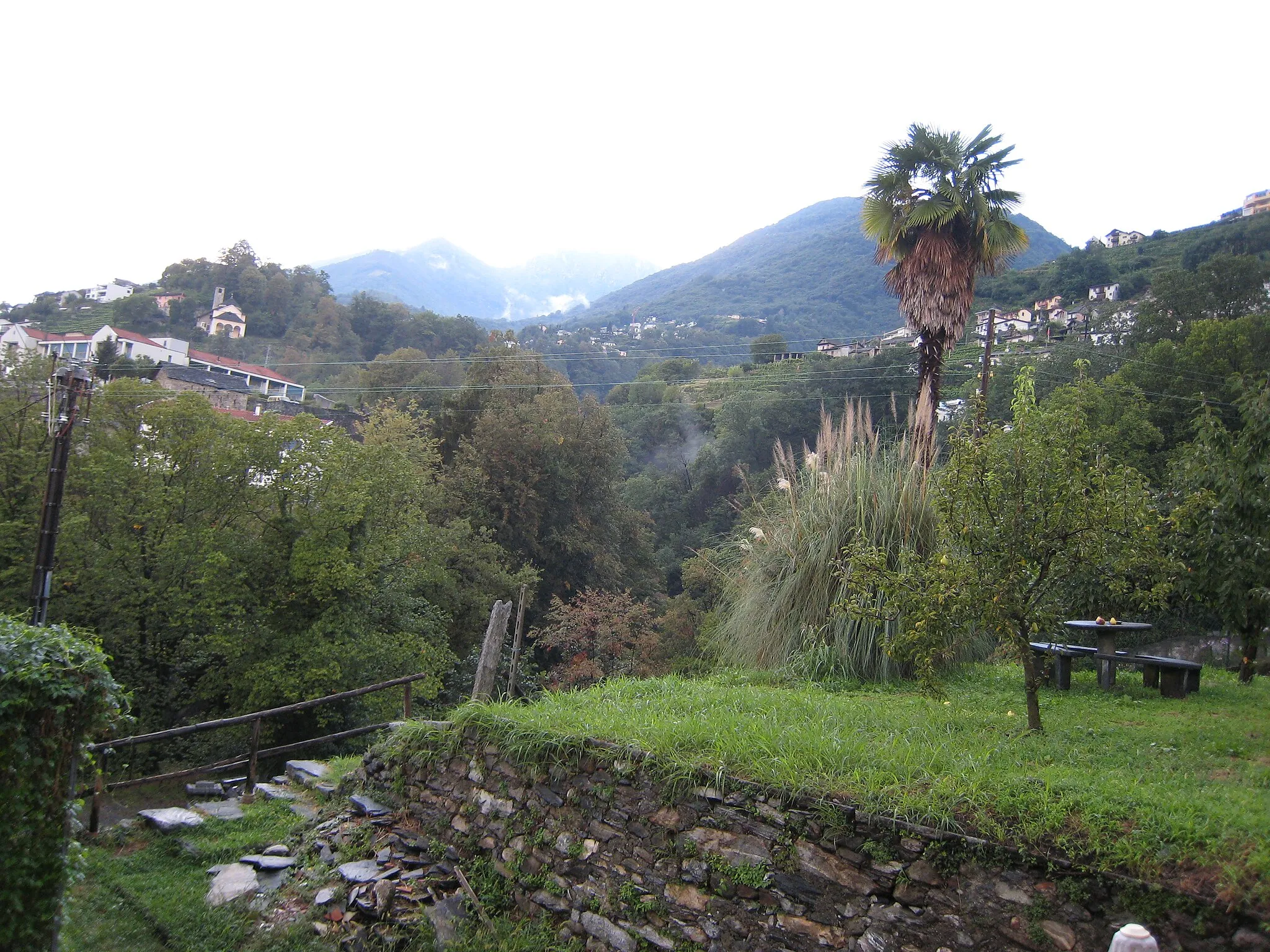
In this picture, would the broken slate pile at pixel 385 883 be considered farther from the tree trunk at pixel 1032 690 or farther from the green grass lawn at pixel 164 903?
the tree trunk at pixel 1032 690

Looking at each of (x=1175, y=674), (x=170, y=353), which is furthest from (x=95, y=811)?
(x=170, y=353)

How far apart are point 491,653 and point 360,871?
86.9 inches

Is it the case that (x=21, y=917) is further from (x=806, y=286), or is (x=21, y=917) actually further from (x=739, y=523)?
(x=806, y=286)

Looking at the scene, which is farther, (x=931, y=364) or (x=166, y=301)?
(x=166, y=301)

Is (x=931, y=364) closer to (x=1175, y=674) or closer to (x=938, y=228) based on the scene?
(x=938, y=228)

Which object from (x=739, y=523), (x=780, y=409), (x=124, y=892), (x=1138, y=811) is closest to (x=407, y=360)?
(x=780, y=409)

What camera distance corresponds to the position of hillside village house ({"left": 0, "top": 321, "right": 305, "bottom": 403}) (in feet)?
138

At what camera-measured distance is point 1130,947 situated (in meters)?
2.65

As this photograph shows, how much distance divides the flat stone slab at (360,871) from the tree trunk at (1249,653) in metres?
7.49

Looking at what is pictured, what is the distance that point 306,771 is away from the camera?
8.35 m

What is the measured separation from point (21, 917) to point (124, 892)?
1.67 m

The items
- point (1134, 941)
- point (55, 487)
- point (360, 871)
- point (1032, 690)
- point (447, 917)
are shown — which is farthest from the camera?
point (55, 487)

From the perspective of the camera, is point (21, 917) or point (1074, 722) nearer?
point (21, 917)

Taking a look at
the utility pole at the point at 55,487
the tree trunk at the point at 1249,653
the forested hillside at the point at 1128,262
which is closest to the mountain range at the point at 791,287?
the forested hillside at the point at 1128,262
